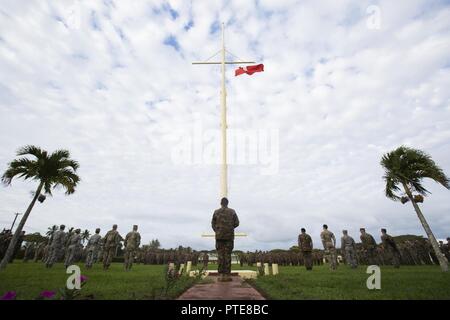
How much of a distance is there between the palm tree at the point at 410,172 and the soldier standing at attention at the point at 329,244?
334 centimetres

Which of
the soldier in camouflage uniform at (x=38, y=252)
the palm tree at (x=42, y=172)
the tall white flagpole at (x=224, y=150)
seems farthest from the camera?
the soldier in camouflage uniform at (x=38, y=252)

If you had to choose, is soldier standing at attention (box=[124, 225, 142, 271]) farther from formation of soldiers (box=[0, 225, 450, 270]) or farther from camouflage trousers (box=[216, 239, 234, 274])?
camouflage trousers (box=[216, 239, 234, 274])

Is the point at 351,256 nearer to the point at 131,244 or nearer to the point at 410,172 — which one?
the point at 410,172

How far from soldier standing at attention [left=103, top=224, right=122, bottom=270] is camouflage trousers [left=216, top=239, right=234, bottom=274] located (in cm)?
770

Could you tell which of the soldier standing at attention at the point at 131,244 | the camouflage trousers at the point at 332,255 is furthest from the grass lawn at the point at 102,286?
the camouflage trousers at the point at 332,255

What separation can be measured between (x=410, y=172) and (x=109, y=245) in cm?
1448

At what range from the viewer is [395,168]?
1271cm

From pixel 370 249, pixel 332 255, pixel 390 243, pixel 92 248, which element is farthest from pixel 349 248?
pixel 92 248

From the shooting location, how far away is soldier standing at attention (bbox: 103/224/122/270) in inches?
513

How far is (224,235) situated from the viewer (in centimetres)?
773

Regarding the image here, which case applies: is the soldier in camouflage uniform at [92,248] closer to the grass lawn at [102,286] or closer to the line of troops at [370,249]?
the grass lawn at [102,286]

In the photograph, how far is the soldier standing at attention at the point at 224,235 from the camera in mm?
7566
